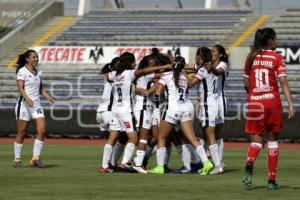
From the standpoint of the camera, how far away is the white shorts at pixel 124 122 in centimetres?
1656

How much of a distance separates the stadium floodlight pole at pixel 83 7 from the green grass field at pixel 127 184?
29.7 m

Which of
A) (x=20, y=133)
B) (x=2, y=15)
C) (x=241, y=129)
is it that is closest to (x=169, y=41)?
(x=2, y=15)

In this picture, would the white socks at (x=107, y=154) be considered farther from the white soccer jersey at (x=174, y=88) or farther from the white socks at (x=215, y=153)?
the white socks at (x=215, y=153)

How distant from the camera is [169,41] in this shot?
1778 inches

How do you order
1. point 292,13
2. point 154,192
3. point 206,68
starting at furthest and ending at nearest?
point 292,13 → point 206,68 → point 154,192

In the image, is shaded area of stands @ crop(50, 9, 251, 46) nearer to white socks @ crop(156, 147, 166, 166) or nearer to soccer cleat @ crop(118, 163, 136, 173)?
soccer cleat @ crop(118, 163, 136, 173)

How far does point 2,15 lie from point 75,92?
11.1m

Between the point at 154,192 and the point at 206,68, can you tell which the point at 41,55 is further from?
the point at 154,192

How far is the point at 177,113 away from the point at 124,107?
1.02m

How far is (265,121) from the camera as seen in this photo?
42.9ft

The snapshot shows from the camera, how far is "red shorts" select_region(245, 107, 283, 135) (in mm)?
13031

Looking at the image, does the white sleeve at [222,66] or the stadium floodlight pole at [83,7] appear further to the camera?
the stadium floodlight pole at [83,7]

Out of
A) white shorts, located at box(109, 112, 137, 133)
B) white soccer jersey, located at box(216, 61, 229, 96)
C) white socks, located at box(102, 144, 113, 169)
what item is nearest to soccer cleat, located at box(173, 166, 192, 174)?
white shorts, located at box(109, 112, 137, 133)

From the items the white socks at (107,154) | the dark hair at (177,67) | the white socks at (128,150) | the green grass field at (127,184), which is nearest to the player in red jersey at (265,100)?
the green grass field at (127,184)
